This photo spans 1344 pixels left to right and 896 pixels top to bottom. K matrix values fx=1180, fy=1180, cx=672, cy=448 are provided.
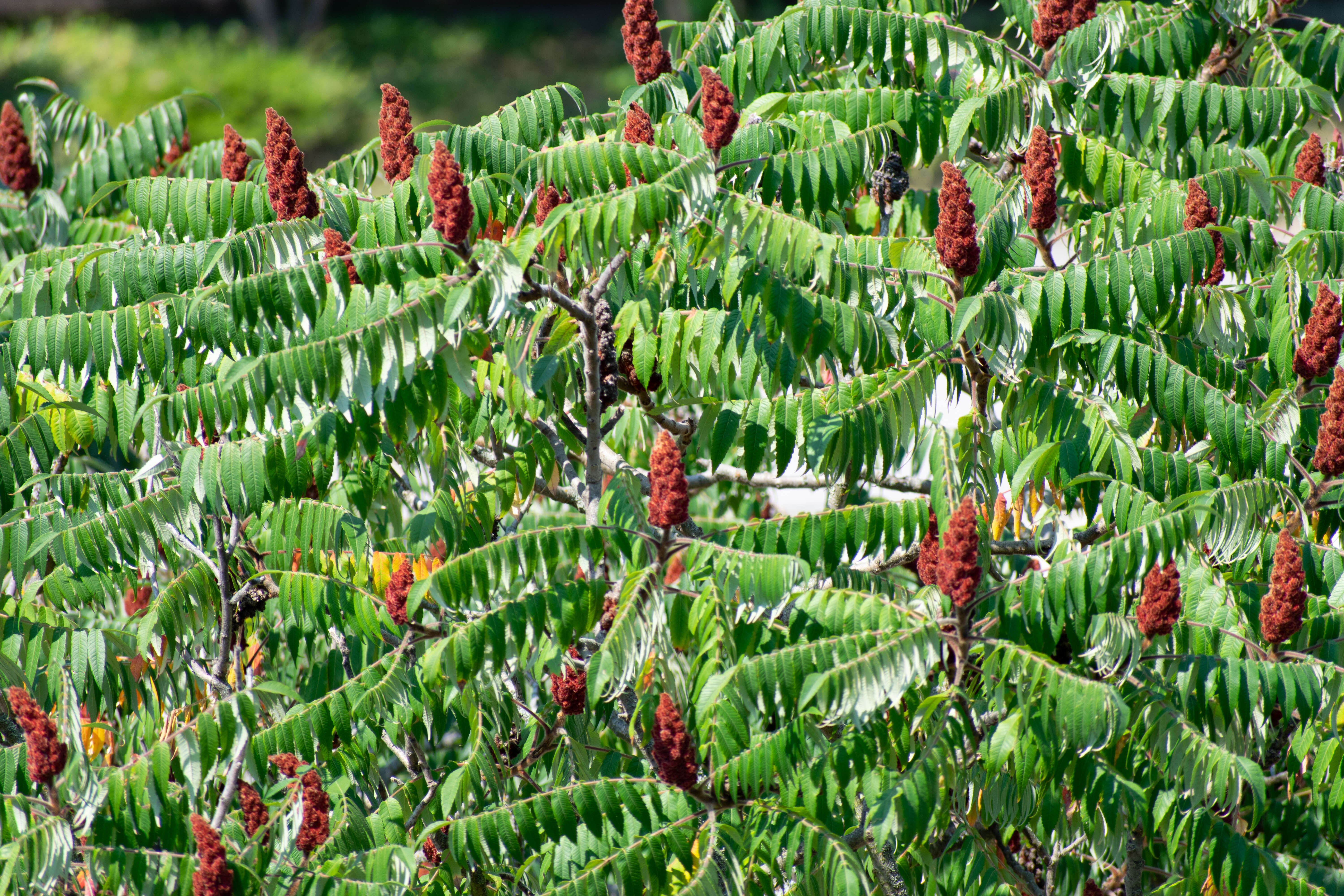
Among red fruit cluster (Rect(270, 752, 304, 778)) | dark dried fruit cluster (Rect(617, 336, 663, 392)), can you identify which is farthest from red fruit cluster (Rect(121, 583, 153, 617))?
dark dried fruit cluster (Rect(617, 336, 663, 392))

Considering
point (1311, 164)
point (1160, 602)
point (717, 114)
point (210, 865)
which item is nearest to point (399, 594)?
point (210, 865)

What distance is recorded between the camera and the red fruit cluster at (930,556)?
12.6 feet

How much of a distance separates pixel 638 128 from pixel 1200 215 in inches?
80.0

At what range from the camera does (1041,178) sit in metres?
4.31

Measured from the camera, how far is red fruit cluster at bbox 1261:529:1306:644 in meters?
3.58

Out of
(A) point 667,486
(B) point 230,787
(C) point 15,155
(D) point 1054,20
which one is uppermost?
(D) point 1054,20

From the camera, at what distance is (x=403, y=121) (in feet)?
13.8

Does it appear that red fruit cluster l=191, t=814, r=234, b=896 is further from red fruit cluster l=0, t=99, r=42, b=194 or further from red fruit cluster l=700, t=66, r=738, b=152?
red fruit cluster l=0, t=99, r=42, b=194

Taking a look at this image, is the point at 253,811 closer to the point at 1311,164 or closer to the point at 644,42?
the point at 644,42

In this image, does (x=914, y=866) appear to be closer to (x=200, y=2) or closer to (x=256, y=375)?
(x=256, y=375)

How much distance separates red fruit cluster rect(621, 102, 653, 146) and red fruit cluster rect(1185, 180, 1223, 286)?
1.94 metres

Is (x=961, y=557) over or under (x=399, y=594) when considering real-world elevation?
over

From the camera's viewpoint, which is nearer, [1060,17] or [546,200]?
[546,200]

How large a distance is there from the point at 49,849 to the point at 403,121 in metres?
2.60
